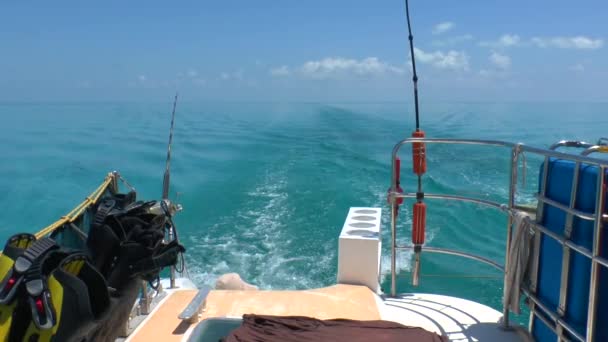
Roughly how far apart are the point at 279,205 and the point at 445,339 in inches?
292

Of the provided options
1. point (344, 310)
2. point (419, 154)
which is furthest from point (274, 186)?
point (344, 310)

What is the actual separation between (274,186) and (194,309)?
8.62 metres

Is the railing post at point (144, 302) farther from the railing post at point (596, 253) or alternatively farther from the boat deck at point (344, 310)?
the railing post at point (596, 253)

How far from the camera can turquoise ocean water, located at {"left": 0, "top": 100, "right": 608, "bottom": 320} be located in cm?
675

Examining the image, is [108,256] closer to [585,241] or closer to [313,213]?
[585,241]

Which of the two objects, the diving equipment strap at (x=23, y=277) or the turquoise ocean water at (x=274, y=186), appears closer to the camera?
the diving equipment strap at (x=23, y=277)

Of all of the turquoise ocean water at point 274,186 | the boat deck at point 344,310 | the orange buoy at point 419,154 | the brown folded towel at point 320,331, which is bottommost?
the turquoise ocean water at point 274,186

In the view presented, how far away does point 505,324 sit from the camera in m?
2.80

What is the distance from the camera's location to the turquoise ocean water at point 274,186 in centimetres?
675

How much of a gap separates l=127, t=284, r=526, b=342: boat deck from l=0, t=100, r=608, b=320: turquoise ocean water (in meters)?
0.34

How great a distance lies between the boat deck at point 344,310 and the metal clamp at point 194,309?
54mm

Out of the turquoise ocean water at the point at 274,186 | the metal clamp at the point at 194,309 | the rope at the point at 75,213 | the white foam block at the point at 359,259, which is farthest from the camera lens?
the turquoise ocean water at the point at 274,186

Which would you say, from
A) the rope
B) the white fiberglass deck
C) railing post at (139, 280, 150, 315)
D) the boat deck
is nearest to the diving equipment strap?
the rope

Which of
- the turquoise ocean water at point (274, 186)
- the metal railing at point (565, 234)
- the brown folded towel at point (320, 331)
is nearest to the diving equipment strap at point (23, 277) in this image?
the brown folded towel at point (320, 331)
